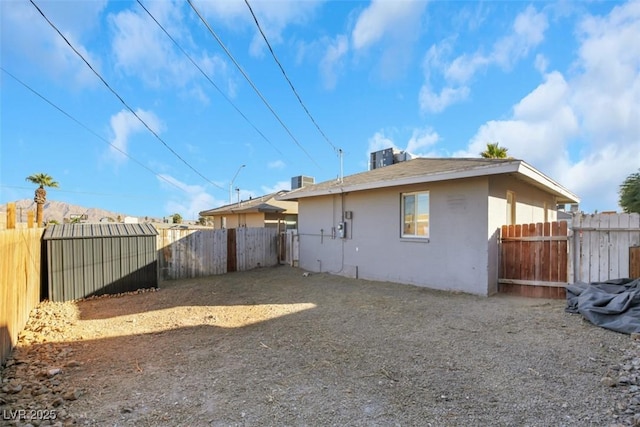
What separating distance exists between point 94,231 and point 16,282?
12.1ft

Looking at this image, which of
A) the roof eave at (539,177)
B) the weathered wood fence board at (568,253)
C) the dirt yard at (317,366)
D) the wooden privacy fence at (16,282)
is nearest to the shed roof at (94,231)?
the wooden privacy fence at (16,282)

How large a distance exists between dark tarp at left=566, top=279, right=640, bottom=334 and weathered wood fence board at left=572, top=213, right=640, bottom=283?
0.66 metres

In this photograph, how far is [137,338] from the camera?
14.5 ft

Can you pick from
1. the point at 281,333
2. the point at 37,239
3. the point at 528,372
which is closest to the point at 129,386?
the point at 281,333

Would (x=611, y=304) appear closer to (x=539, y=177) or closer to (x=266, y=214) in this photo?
(x=539, y=177)

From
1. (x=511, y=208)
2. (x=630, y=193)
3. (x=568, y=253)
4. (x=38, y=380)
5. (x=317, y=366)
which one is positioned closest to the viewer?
(x=38, y=380)

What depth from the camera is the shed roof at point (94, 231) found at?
7176 millimetres

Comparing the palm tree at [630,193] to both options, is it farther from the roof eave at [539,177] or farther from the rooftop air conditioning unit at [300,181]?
the rooftop air conditioning unit at [300,181]

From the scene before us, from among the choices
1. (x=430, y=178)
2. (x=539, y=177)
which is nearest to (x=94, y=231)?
(x=430, y=178)

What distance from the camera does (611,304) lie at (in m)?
4.40

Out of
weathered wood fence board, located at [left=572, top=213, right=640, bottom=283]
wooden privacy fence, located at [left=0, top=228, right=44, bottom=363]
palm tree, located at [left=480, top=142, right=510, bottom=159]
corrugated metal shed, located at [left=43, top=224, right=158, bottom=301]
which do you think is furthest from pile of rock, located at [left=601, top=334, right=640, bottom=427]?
palm tree, located at [left=480, top=142, right=510, bottom=159]

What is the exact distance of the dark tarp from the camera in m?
4.09

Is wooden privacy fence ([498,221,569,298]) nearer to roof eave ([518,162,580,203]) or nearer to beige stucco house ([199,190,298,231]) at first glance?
roof eave ([518,162,580,203])

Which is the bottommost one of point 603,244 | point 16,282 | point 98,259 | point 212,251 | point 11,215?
point 212,251
